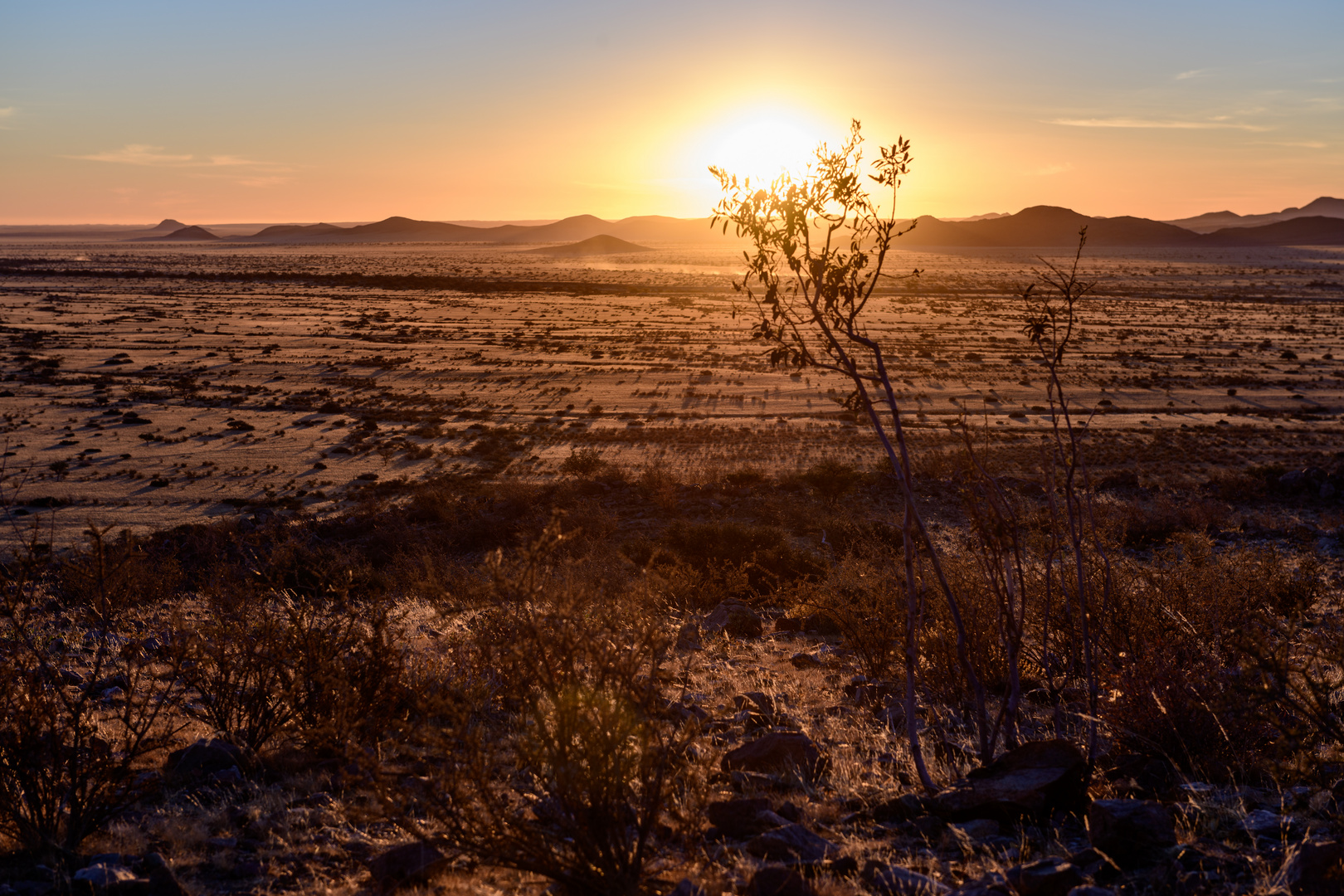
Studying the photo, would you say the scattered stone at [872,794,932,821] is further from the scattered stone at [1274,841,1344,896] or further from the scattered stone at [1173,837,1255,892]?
the scattered stone at [1274,841,1344,896]

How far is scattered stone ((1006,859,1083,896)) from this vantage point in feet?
11.3

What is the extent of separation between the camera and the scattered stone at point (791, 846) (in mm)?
4074

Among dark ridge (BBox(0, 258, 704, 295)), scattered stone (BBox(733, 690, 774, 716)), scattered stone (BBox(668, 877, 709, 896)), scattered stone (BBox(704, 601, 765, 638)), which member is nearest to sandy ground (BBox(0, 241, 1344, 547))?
scattered stone (BBox(733, 690, 774, 716))

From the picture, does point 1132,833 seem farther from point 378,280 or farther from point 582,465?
point 378,280

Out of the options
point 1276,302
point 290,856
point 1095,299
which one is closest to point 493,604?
point 290,856

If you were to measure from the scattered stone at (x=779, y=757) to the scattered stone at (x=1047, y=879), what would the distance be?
196cm

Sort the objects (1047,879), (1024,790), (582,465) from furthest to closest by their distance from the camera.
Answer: (582,465), (1024,790), (1047,879)

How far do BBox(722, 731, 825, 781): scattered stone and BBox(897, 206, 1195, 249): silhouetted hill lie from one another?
185212 millimetres

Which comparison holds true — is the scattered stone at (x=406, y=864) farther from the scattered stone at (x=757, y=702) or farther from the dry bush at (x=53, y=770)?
the scattered stone at (x=757, y=702)

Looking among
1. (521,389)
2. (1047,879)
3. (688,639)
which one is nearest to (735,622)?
(688,639)

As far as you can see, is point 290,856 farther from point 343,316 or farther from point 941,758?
point 343,316

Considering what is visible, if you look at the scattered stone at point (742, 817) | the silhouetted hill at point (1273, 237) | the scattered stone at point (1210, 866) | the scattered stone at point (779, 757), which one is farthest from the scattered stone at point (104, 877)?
the silhouetted hill at point (1273, 237)

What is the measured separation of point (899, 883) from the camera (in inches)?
146

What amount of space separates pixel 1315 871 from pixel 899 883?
5.20ft
